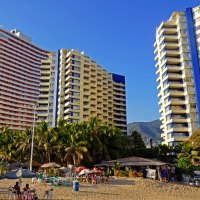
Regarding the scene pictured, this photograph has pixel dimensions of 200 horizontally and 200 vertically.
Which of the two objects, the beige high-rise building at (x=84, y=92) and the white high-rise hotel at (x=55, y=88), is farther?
the white high-rise hotel at (x=55, y=88)

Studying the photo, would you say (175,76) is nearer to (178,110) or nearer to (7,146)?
(178,110)

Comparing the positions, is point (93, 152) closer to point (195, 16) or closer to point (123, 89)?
point (195, 16)

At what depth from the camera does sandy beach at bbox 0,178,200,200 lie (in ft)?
78.8

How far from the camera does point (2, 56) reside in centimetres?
10238

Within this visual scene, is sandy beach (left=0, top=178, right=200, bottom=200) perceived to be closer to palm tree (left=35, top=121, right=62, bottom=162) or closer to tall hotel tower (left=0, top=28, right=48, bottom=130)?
palm tree (left=35, top=121, right=62, bottom=162)

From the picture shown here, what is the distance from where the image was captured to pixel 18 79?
10544 centimetres

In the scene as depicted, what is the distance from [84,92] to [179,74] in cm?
3149

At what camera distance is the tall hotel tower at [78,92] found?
88.6 metres

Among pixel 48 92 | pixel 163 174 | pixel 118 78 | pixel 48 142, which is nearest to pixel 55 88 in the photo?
pixel 48 92

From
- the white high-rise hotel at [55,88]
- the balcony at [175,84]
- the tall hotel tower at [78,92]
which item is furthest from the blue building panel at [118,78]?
the balcony at [175,84]

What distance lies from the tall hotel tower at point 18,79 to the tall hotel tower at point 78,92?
34.1 feet

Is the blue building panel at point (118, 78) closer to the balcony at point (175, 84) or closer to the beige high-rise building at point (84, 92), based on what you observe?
the beige high-rise building at point (84, 92)

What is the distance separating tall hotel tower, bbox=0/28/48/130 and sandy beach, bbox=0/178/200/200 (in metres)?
68.5

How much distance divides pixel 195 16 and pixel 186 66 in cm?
1463
